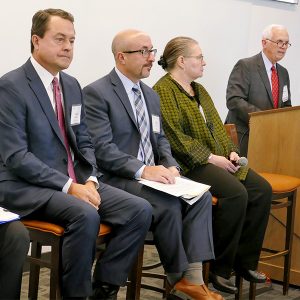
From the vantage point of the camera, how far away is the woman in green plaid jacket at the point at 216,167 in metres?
3.59

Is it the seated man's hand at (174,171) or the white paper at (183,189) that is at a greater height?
the seated man's hand at (174,171)

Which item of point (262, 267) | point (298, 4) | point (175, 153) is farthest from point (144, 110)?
point (298, 4)

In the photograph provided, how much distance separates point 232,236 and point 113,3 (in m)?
1.75

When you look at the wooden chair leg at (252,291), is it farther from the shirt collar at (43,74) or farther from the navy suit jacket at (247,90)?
the shirt collar at (43,74)

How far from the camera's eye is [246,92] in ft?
15.8

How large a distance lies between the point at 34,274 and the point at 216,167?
1150mm

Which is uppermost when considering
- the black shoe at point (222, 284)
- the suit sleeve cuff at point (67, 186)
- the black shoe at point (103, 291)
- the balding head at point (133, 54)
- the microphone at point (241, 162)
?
the balding head at point (133, 54)

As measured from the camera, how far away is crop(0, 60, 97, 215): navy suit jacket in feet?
9.36

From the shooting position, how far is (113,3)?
14.2ft

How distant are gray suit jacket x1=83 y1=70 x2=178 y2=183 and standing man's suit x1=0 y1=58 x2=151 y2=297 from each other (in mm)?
223

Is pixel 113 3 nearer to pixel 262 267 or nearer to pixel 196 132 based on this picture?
pixel 196 132

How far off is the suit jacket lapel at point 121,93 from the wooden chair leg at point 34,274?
0.81 m

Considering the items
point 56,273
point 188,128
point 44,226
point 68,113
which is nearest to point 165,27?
point 188,128

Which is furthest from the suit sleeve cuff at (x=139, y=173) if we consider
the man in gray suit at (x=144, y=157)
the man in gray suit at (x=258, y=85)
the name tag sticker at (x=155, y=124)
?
the man in gray suit at (x=258, y=85)
